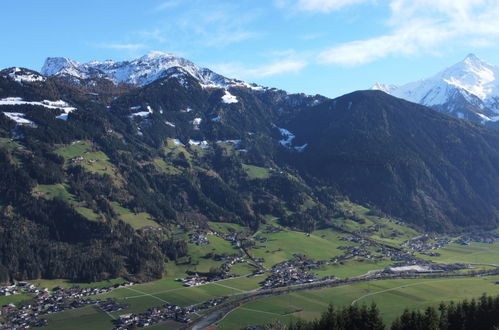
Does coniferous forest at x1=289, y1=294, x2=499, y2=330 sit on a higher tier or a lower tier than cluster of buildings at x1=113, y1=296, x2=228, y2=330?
higher

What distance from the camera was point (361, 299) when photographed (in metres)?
173

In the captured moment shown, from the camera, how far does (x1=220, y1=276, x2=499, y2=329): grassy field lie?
15445cm

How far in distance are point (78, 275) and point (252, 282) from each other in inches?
2701

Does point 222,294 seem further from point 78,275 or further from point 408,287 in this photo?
point 408,287

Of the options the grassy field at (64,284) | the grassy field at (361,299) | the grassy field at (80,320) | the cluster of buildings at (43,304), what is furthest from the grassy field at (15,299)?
the grassy field at (361,299)

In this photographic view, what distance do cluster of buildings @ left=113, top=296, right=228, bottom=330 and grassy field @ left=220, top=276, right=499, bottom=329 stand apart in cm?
1283

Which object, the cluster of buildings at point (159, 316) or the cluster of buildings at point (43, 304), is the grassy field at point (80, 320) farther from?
the cluster of buildings at point (159, 316)

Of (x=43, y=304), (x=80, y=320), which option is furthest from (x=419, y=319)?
(x=43, y=304)

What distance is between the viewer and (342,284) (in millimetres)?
197125

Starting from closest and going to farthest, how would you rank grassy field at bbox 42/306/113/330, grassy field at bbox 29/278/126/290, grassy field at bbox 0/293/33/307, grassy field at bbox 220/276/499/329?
grassy field at bbox 42/306/113/330 < grassy field at bbox 220/276/499/329 < grassy field at bbox 0/293/33/307 < grassy field at bbox 29/278/126/290

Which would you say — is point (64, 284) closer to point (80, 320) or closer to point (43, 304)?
point (43, 304)

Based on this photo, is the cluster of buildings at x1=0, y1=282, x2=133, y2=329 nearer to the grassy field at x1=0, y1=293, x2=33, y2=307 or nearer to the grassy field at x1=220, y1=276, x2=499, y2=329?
the grassy field at x1=0, y1=293, x2=33, y2=307

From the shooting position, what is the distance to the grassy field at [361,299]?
507 ft

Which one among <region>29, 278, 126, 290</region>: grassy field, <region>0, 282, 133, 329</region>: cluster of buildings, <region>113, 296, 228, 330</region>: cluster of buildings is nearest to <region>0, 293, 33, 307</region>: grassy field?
<region>0, 282, 133, 329</region>: cluster of buildings
